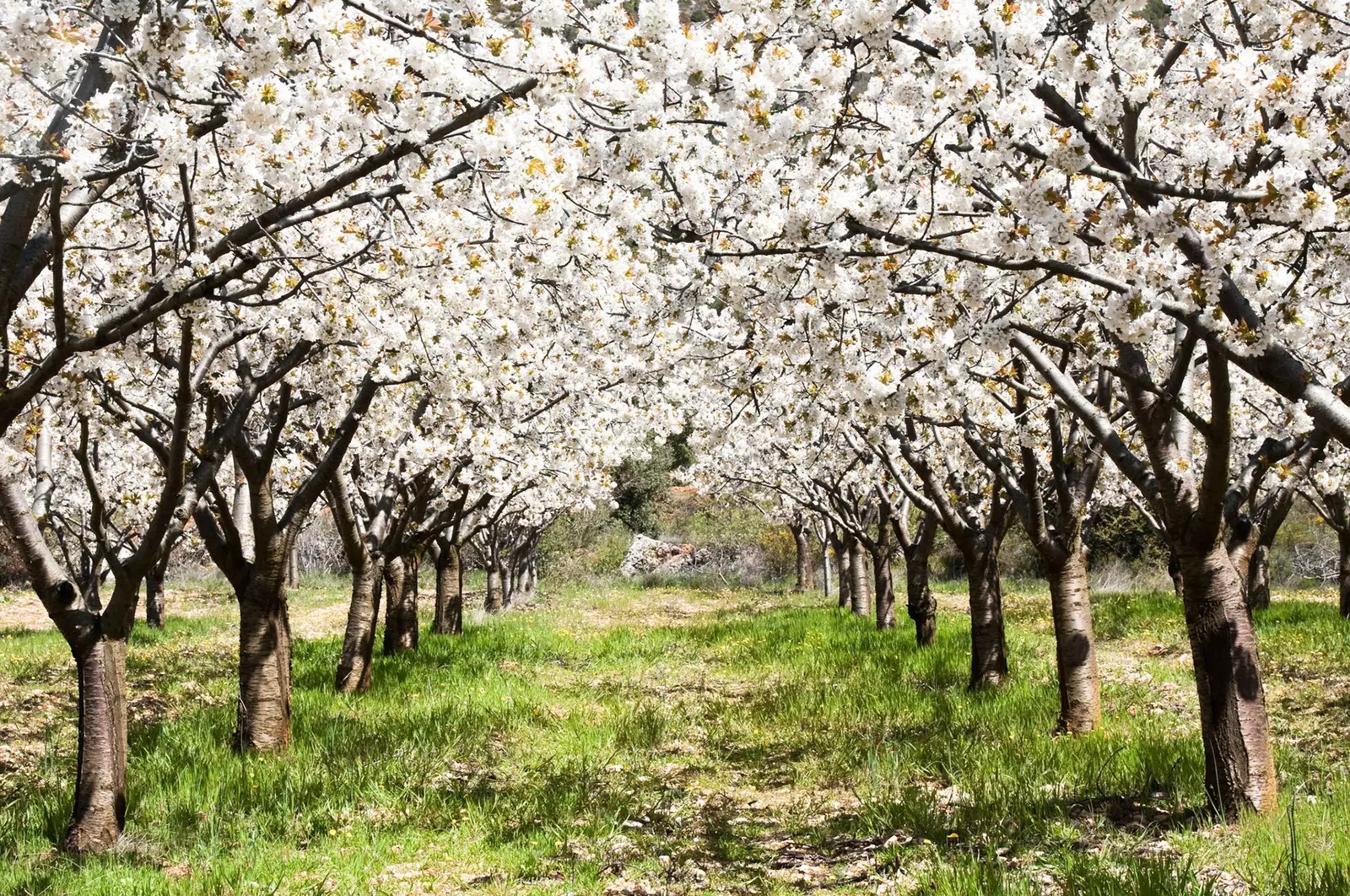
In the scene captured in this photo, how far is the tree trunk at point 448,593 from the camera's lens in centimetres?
1573

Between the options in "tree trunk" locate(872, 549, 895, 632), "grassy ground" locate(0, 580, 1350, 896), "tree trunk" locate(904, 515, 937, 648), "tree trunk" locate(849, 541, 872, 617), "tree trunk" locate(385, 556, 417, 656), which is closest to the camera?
"grassy ground" locate(0, 580, 1350, 896)

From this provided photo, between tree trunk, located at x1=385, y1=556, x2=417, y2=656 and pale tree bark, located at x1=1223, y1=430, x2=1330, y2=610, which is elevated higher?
pale tree bark, located at x1=1223, y1=430, x2=1330, y2=610

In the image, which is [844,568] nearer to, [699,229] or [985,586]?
[985,586]

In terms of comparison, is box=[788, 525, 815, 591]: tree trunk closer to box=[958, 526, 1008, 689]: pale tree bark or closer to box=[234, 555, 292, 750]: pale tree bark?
box=[958, 526, 1008, 689]: pale tree bark

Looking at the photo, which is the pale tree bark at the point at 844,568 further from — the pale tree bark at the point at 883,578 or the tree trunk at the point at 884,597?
the tree trunk at the point at 884,597

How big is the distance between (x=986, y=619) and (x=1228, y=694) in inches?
183

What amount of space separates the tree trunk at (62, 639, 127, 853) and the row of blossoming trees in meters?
0.02

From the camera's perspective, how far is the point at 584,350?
10828 mm

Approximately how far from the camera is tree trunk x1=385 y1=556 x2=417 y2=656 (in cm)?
1279

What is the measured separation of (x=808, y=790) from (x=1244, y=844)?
2.79m

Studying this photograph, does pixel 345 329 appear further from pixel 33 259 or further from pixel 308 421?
pixel 308 421

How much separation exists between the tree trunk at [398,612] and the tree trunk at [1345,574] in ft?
45.9

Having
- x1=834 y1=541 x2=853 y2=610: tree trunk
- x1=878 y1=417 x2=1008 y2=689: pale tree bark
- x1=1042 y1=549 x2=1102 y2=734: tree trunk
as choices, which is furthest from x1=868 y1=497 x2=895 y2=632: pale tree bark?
x1=1042 y1=549 x2=1102 y2=734: tree trunk

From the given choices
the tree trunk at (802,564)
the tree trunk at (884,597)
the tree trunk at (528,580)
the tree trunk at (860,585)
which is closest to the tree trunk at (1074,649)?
the tree trunk at (884,597)
